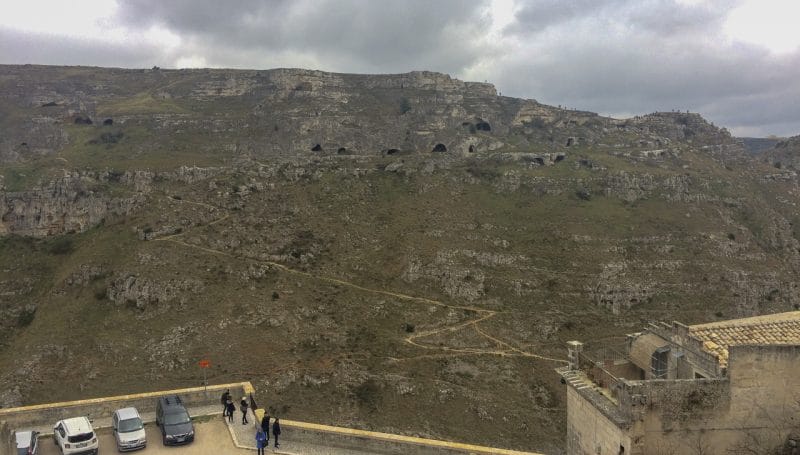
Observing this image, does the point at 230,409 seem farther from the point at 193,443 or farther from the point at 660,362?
the point at 660,362

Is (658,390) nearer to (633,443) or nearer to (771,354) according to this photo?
Answer: (633,443)

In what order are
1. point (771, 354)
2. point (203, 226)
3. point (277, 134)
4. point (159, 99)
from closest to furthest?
point (771, 354), point (203, 226), point (277, 134), point (159, 99)

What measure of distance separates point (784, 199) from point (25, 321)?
120261 mm

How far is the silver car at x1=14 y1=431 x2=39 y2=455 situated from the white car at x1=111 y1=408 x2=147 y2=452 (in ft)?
8.98

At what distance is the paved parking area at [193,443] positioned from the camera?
2198 cm

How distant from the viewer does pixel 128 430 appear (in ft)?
73.1

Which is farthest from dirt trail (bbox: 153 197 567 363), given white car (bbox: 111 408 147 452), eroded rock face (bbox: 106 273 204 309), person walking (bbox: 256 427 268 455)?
person walking (bbox: 256 427 268 455)

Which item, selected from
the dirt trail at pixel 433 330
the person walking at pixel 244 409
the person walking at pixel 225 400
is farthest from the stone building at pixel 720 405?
the dirt trail at pixel 433 330

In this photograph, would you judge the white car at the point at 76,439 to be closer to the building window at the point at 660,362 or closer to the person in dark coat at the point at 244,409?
the person in dark coat at the point at 244,409

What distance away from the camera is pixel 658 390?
16.9 metres

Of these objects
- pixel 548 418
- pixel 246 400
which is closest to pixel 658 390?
pixel 246 400

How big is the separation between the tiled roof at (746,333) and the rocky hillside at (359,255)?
33.9 metres

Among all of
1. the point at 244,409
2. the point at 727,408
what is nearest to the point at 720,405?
the point at 727,408

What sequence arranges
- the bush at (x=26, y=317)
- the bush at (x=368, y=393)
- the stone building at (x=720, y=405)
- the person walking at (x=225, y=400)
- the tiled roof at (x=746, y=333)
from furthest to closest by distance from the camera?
1. the bush at (x=26, y=317)
2. the bush at (x=368, y=393)
3. the person walking at (x=225, y=400)
4. the tiled roof at (x=746, y=333)
5. the stone building at (x=720, y=405)
